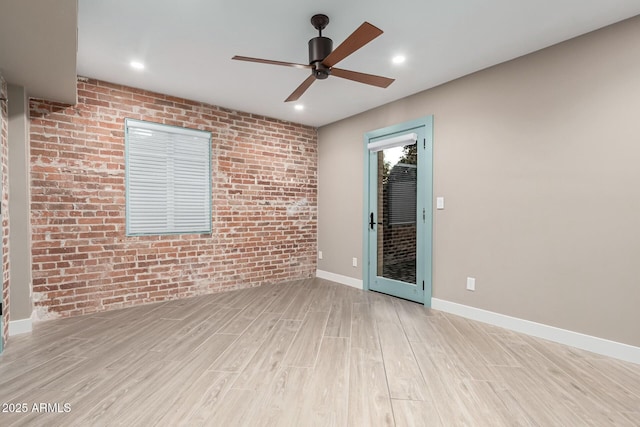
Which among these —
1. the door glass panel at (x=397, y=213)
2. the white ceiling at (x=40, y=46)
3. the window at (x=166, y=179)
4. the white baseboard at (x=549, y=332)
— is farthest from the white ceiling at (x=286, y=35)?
the white baseboard at (x=549, y=332)

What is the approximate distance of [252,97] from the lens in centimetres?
372

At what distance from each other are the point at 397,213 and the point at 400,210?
0.22 feet

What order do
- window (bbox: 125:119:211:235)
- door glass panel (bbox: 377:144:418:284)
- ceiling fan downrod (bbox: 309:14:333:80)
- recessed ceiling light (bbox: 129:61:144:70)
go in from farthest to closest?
door glass panel (bbox: 377:144:418:284) → window (bbox: 125:119:211:235) → recessed ceiling light (bbox: 129:61:144:70) → ceiling fan downrod (bbox: 309:14:333:80)

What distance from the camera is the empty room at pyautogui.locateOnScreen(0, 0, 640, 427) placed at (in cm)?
185

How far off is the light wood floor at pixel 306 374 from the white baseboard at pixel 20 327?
113 mm

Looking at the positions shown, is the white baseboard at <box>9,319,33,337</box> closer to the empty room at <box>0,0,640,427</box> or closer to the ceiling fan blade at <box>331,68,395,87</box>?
the empty room at <box>0,0,640,427</box>

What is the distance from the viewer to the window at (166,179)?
3.46 m

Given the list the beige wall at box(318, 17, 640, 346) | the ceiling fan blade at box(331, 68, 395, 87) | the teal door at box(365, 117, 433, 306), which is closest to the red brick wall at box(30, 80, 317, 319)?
the teal door at box(365, 117, 433, 306)

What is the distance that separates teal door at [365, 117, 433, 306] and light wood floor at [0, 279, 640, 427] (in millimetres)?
708

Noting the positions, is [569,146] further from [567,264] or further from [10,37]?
[10,37]

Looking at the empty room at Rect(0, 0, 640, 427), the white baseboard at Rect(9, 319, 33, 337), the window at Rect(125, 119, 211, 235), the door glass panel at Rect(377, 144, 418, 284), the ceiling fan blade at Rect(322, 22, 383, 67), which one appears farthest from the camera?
the door glass panel at Rect(377, 144, 418, 284)

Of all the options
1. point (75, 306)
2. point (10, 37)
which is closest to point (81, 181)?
point (75, 306)

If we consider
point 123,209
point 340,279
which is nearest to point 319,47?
point 123,209

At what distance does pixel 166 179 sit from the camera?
145 inches
